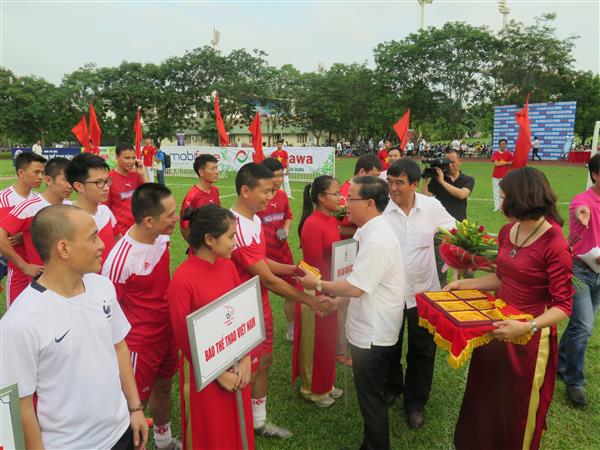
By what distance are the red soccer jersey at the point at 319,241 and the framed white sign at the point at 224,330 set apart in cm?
127

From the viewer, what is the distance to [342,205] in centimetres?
400

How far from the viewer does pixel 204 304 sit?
2301mm

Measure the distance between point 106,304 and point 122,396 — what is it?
1.52 feet

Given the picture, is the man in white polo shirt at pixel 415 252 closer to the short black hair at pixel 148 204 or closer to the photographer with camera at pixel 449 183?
the short black hair at pixel 148 204

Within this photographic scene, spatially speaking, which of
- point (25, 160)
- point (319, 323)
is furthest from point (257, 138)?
point (319, 323)

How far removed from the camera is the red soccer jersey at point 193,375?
88.4 inches

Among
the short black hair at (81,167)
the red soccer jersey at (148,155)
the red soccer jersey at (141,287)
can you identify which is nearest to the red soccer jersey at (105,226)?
the short black hair at (81,167)

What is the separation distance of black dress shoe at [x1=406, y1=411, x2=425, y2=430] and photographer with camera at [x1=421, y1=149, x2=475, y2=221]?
3035 mm

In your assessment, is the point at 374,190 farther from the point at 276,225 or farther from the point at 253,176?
the point at 276,225

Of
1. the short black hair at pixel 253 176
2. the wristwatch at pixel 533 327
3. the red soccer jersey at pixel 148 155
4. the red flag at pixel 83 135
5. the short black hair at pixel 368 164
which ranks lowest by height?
the wristwatch at pixel 533 327

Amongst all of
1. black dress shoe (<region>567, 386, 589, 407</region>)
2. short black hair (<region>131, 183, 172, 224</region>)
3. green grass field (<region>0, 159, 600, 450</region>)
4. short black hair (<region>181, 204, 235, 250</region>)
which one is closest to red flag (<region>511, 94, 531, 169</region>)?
green grass field (<region>0, 159, 600, 450</region>)

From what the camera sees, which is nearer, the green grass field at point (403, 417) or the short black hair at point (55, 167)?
the green grass field at point (403, 417)

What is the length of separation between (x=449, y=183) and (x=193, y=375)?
465cm

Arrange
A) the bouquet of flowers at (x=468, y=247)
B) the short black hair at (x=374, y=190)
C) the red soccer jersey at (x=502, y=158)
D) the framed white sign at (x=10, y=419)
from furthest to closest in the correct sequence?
the red soccer jersey at (x=502, y=158) → the bouquet of flowers at (x=468, y=247) → the short black hair at (x=374, y=190) → the framed white sign at (x=10, y=419)
